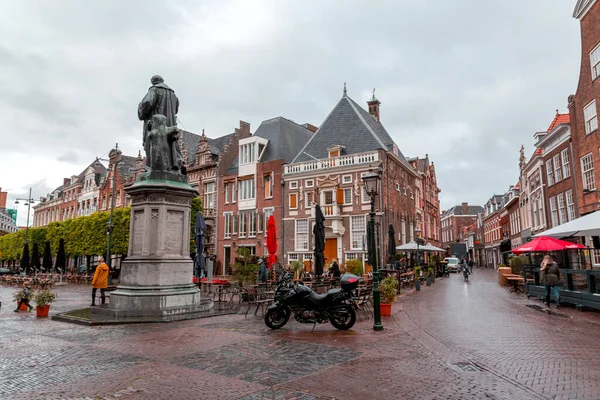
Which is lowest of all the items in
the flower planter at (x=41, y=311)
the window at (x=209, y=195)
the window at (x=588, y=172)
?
the flower planter at (x=41, y=311)

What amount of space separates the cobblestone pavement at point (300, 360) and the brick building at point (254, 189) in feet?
79.5

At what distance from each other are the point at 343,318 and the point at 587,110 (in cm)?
1990

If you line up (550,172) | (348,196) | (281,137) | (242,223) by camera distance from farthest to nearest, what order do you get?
(281,137) → (242,223) → (348,196) → (550,172)

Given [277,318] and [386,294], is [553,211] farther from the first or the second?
[277,318]

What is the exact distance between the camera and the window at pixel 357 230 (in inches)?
1171

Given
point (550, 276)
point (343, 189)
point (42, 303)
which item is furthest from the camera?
point (343, 189)

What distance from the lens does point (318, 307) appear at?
9.32m

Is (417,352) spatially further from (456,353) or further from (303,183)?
(303,183)

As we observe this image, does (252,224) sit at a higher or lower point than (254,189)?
lower

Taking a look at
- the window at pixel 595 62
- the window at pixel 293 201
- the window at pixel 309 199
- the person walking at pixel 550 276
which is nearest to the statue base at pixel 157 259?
the person walking at pixel 550 276

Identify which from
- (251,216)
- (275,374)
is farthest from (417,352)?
(251,216)

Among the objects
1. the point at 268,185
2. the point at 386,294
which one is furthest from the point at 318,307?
the point at 268,185

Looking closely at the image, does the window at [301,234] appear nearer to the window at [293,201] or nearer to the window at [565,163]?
the window at [293,201]

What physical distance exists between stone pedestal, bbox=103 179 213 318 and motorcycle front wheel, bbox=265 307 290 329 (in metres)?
2.69
